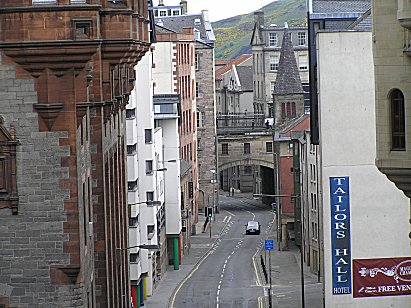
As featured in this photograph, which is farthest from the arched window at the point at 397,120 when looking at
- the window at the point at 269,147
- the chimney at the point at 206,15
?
the chimney at the point at 206,15

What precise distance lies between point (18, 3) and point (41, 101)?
2.41 metres

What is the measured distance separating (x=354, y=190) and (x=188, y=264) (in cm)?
3386

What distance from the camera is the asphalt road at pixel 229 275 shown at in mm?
80188

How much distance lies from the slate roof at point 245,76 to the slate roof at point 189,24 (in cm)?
3198

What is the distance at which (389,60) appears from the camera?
1265 inches

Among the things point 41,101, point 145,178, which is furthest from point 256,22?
point 41,101

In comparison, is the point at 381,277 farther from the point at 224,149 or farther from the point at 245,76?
the point at 245,76

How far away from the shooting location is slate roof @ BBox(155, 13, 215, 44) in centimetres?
14025

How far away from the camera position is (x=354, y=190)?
67.8 meters

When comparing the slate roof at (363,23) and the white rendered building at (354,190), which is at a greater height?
the slate roof at (363,23)

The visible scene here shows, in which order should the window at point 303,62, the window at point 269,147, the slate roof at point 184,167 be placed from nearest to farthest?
1. the slate roof at point 184,167
2. the window at point 269,147
3. the window at point 303,62

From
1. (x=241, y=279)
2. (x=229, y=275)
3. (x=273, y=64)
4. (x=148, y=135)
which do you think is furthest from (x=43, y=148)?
(x=273, y=64)

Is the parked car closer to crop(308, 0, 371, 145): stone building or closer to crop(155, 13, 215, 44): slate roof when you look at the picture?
crop(155, 13, 215, 44): slate roof

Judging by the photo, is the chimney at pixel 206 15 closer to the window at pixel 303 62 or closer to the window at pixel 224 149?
the window at pixel 303 62
